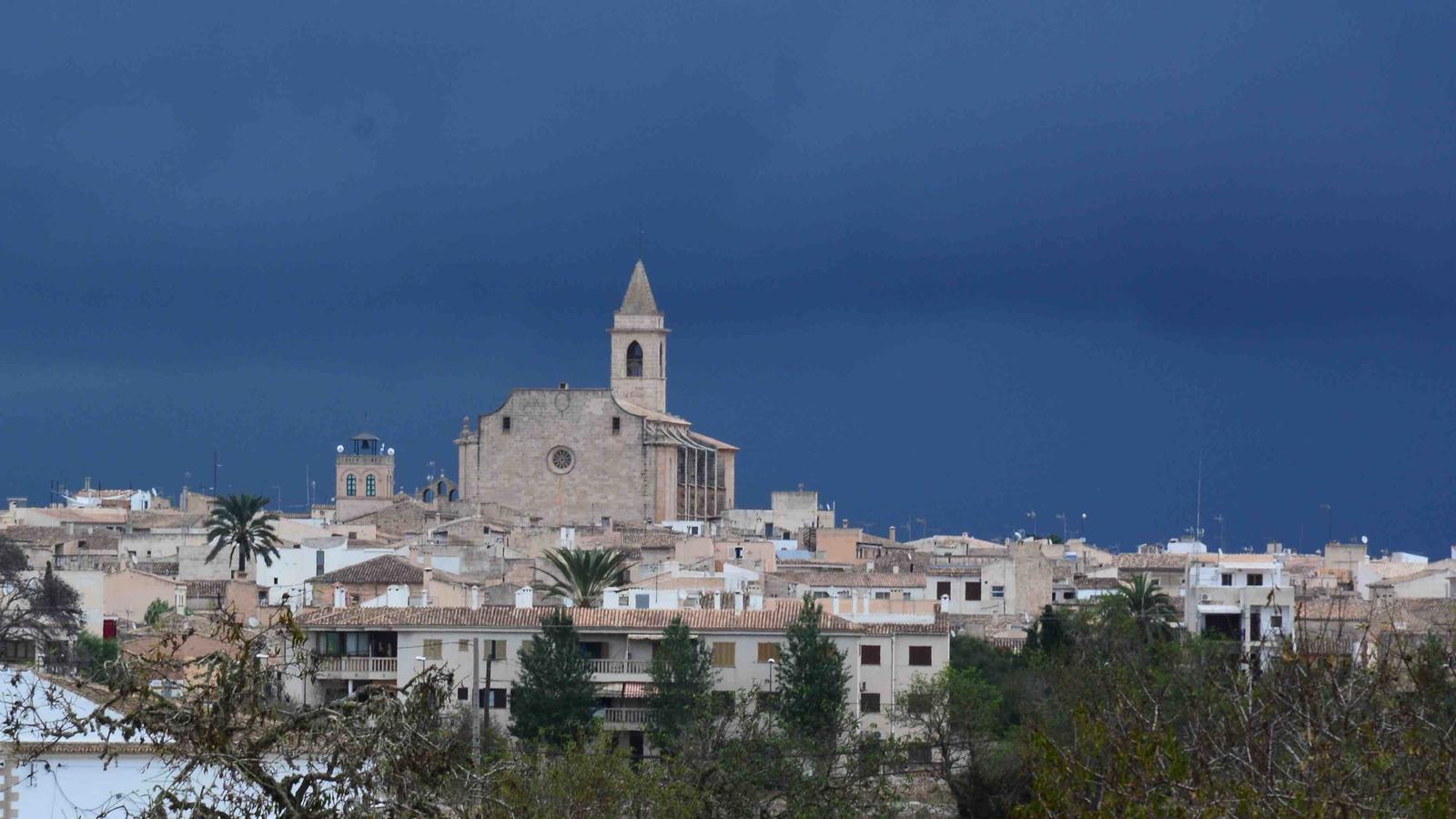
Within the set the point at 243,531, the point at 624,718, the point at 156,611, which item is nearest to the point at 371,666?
the point at 624,718

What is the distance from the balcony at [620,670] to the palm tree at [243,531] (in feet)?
72.7

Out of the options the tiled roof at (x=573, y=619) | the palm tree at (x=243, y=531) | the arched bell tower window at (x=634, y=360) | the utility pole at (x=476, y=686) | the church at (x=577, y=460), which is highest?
the arched bell tower window at (x=634, y=360)

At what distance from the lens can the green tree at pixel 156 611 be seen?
5686cm

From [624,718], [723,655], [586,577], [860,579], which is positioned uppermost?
[860,579]

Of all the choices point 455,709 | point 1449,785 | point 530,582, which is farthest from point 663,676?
point 1449,785

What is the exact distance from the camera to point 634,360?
11744 cm

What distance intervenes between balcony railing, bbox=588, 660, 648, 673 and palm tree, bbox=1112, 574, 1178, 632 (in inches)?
505

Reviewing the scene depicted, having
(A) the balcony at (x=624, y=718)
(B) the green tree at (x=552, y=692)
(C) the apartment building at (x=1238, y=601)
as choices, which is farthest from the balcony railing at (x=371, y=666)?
(C) the apartment building at (x=1238, y=601)

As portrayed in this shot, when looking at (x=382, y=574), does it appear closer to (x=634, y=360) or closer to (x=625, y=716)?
(x=625, y=716)

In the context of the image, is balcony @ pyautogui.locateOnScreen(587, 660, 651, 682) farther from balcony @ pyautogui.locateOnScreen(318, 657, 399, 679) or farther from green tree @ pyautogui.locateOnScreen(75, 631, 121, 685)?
green tree @ pyautogui.locateOnScreen(75, 631, 121, 685)

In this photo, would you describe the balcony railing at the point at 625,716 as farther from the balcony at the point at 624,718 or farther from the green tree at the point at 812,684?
the green tree at the point at 812,684

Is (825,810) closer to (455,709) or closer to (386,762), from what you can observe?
(455,709)

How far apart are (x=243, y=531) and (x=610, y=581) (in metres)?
13.7

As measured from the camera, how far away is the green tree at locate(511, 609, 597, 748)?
149 feet
